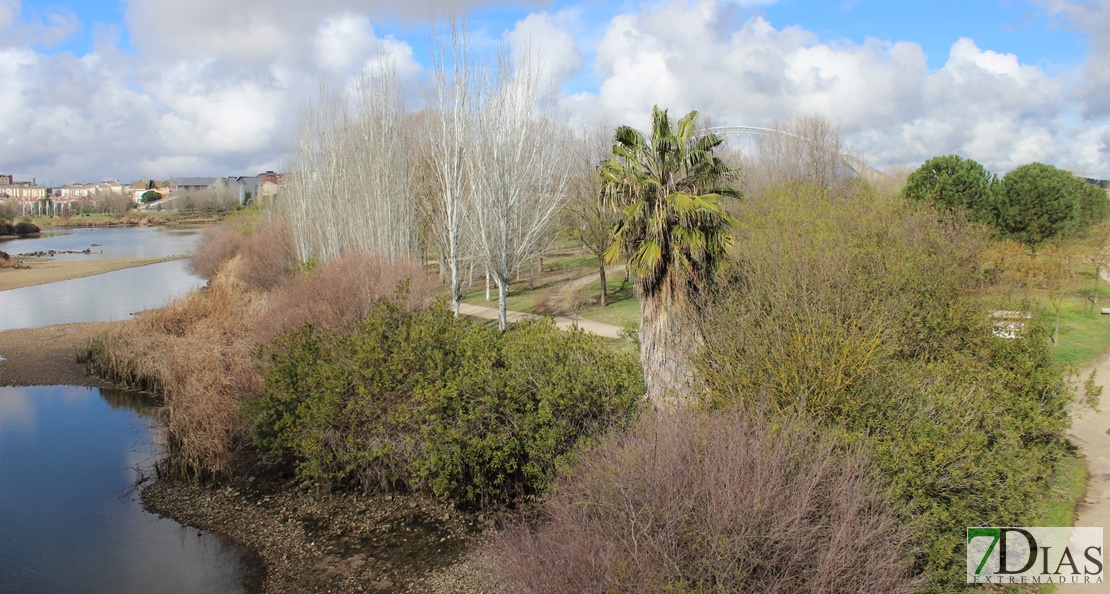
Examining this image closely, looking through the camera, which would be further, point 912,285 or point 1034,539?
point 912,285

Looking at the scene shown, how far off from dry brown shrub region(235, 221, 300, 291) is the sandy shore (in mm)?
19598

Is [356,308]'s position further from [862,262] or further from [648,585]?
[648,585]

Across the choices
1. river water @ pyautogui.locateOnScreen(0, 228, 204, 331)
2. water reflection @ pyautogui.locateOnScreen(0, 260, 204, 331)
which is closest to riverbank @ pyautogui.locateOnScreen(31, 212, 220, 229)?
river water @ pyautogui.locateOnScreen(0, 228, 204, 331)

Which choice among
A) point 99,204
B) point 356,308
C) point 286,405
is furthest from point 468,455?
point 99,204

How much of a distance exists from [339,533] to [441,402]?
8.85 ft

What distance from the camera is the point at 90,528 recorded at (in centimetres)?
1155

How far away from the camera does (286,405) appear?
12516 mm

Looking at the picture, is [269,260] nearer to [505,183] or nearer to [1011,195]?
[505,183]

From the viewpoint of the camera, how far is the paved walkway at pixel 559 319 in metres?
23.7

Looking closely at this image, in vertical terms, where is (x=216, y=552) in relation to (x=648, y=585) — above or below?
below

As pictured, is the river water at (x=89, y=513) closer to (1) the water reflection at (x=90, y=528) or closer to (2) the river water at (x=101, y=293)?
(1) the water reflection at (x=90, y=528)

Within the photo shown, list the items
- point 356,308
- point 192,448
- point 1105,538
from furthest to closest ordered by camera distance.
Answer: point 356,308
point 192,448
point 1105,538

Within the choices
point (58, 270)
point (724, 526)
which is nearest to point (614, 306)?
point (724, 526)

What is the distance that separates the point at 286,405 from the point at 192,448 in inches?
97.8
